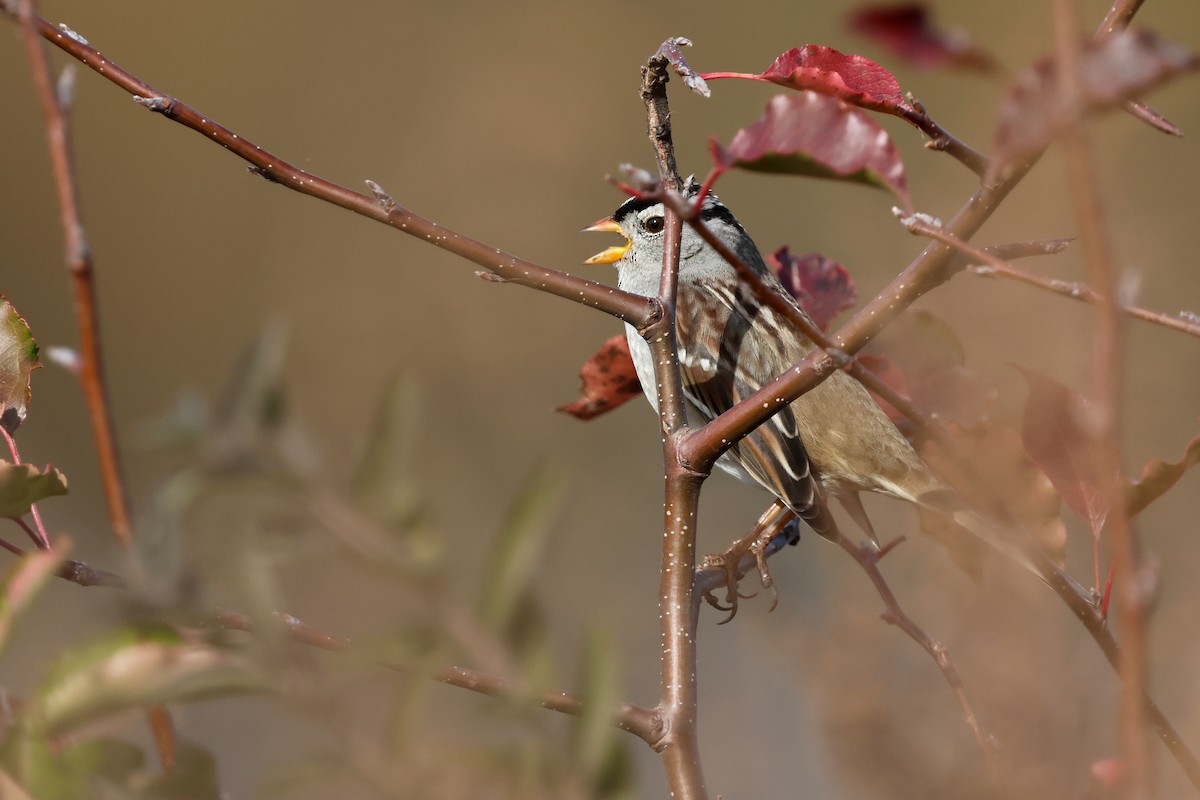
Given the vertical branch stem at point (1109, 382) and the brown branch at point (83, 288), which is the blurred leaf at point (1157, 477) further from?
the brown branch at point (83, 288)

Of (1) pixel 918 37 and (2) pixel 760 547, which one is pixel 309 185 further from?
(2) pixel 760 547

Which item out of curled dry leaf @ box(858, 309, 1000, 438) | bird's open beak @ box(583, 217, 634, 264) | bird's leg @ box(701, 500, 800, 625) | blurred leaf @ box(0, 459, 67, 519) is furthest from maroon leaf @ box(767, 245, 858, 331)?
bird's open beak @ box(583, 217, 634, 264)

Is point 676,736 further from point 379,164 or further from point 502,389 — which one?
point 379,164

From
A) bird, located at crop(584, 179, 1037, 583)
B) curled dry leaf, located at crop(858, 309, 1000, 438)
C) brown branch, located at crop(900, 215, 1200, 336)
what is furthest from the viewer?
bird, located at crop(584, 179, 1037, 583)

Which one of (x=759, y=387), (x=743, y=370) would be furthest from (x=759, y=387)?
(x=743, y=370)

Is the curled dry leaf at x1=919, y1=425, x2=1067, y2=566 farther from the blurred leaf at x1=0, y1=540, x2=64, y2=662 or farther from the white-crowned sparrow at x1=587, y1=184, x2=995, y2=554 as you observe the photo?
the white-crowned sparrow at x1=587, y1=184, x2=995, y2=554

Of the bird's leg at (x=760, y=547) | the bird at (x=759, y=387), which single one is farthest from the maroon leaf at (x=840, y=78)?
the bird at (x=759, y=387)
